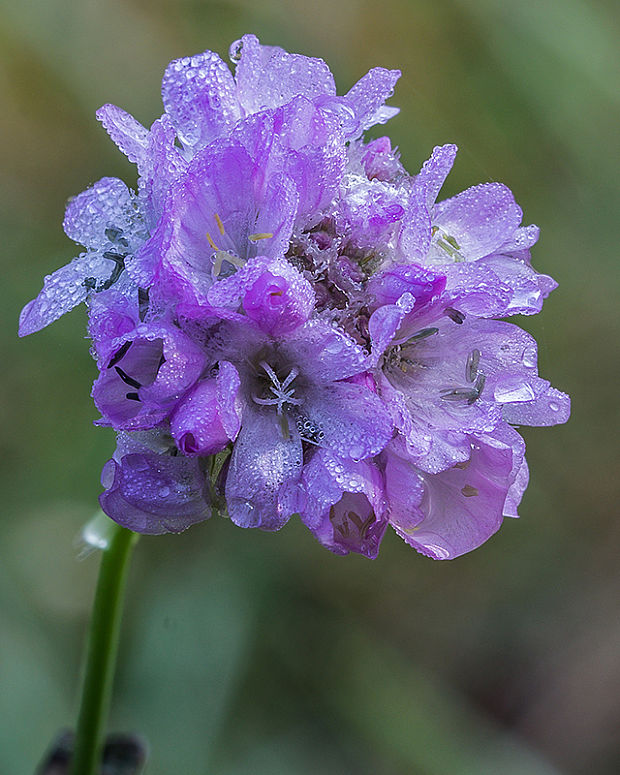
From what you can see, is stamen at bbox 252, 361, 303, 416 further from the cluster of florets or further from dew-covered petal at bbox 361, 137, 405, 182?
dew-covered petal at bbox 361, 137, 405, 182

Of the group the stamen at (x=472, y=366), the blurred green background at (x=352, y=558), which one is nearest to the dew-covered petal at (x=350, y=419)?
the stamen at (x=472, y=366)

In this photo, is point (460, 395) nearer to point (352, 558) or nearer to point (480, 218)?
A: point (480, 218)

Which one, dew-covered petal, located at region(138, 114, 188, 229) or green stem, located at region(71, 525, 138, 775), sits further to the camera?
green stem, located at region(71, 525, 138, 775)

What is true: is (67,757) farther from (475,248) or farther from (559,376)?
(559,376)

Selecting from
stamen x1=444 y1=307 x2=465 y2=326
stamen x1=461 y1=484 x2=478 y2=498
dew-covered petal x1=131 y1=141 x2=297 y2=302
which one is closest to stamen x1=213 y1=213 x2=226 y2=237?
dew-covered petal x1=131 y1=141 x2=297 y2=302

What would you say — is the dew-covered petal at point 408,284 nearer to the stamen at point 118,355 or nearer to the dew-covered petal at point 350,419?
the dew-covered petal at point 350,419

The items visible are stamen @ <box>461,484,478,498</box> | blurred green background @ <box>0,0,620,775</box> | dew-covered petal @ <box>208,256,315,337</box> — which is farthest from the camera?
blurred green background @ <box>0,0,620,775</box>
